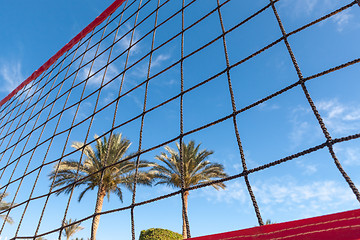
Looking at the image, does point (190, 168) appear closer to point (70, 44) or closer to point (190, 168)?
point (190, 168)

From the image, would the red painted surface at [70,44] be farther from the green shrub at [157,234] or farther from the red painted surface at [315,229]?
the green shrub at [157,234]

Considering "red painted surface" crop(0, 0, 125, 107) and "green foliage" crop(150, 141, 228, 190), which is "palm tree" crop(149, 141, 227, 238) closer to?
"green foliage" crop(150, 141, 228, 190)

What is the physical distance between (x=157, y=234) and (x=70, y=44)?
8.62 metres

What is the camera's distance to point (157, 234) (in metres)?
10.5

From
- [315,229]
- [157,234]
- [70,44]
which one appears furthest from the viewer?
[157,234]

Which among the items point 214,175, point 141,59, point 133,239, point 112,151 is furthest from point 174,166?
point 133,239

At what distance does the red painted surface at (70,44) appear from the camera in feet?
14.6

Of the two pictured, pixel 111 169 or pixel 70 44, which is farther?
pixel 111 169

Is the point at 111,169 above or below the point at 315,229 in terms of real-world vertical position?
above

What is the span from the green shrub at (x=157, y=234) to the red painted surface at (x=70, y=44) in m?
7.77

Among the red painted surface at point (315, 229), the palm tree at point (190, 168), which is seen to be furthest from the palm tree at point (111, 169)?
the red painted surface at point (315, 229)

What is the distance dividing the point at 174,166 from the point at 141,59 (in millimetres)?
9852

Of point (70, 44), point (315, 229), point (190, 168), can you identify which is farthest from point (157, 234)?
point (315, 229)

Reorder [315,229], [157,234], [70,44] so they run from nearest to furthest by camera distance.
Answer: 1. [315,229]
2. [70,44]
3. [157,234]
